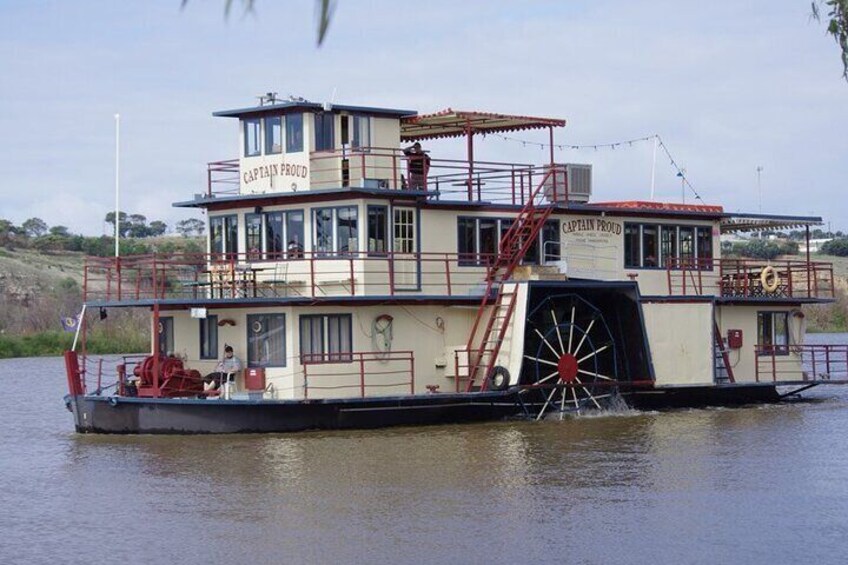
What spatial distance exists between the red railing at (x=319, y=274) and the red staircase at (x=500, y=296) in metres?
0.36

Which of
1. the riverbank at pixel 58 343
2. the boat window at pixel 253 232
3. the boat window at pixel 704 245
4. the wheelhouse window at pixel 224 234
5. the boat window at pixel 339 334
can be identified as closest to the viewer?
the boat window at pixel 339 334

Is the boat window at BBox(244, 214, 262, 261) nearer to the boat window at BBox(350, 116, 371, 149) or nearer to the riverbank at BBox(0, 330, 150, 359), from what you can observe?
the boat window at BBox(350, 116, 371, 149)

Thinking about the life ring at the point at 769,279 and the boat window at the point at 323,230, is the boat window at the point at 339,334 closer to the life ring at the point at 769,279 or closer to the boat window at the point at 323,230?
the boat window at the point at 323,230

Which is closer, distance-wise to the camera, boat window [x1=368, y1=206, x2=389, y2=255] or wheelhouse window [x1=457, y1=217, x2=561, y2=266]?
boat window [x1=368, y1=206, x2=389, y2=255]

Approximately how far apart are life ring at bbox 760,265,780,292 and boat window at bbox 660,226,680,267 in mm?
1802

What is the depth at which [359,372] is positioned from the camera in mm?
24453

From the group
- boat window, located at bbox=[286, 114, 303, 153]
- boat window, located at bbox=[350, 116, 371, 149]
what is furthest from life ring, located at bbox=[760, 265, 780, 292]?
boat window, located at bbox=[286, 114, 303, 153]

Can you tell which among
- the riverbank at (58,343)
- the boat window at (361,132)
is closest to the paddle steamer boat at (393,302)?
the boat window at (361,132)

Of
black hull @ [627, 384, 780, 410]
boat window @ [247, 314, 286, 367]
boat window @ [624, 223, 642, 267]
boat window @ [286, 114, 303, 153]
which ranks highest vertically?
boat window @ [286, 114, 303, 153]

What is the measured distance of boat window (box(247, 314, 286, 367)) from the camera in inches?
964

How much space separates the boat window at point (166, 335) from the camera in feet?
86.4

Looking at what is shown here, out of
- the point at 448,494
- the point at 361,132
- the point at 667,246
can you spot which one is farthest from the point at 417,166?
the point at 448,494

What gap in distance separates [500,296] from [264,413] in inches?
183

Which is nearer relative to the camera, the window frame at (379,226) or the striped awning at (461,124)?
the window frame at (379,226)
